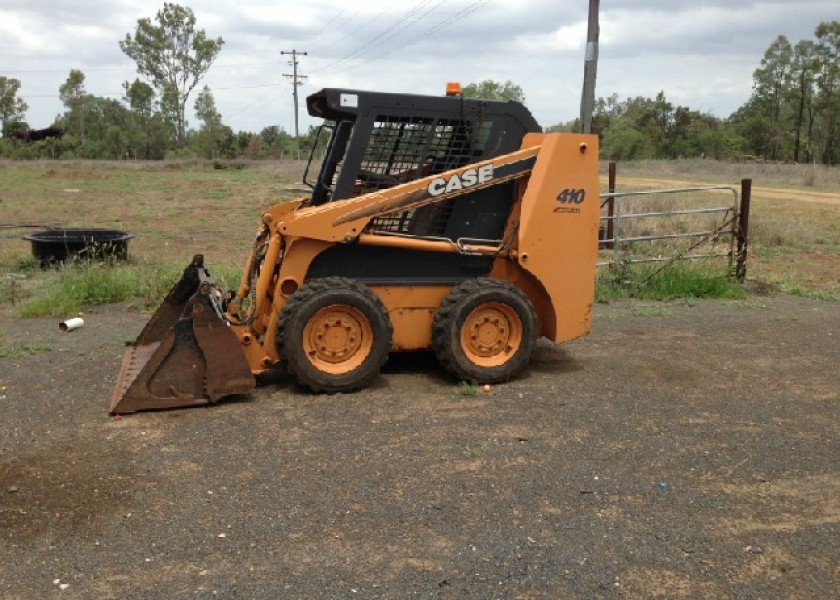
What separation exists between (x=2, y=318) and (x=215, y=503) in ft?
18.4

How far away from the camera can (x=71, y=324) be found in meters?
8.04

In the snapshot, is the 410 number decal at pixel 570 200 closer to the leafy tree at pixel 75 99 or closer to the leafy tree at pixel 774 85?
the leafy tree at pixel 774 85

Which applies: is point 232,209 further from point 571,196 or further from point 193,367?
point 193,367

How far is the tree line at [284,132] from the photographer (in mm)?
59847

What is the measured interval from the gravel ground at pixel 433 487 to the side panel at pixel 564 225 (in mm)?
614

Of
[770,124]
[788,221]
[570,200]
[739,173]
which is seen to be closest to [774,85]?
[770,124]

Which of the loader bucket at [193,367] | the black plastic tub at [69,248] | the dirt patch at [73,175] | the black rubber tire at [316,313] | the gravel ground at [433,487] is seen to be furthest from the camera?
the dirt patch at [73,175]

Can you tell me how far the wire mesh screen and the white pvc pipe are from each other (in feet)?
11.4

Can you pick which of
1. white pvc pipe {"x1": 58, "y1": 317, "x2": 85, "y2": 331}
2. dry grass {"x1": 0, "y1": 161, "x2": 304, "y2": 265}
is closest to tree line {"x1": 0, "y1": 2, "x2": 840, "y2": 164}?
dry grass {"x1": 0, "y1": 161, "x2": 304, "y2": 265}

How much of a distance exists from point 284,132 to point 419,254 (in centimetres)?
8520

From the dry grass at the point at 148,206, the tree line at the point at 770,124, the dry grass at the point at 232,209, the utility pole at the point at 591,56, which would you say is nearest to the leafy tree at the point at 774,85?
the tree line at the point at 770,124

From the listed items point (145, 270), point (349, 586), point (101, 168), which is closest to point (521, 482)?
point (349, 586)

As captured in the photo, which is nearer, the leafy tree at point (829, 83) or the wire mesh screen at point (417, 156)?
the wire mesh screen at point (417, 156)

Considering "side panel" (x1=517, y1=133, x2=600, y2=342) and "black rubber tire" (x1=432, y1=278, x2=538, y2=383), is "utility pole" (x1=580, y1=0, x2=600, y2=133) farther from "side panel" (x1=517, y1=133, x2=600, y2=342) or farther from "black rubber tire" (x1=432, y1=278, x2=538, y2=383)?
"black rubber tire" (x1=432, y1=278, x2=538, y2=383)
